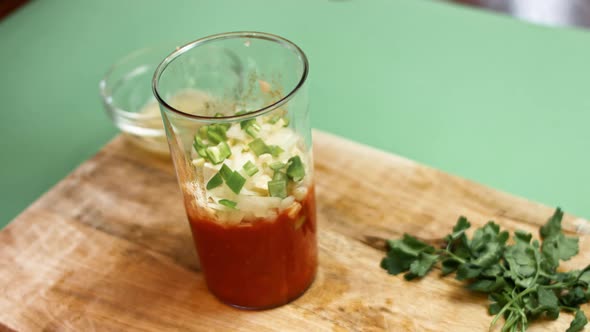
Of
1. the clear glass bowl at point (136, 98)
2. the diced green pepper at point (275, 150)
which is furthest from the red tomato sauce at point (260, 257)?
the clear glass bowl at point (136, 98)

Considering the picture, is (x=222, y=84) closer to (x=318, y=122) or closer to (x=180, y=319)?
(x=318, y=122)

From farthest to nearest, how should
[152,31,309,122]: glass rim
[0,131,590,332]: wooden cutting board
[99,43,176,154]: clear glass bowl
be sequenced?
[99,43,176,154]: clear glass bowl, [0,131,590,332]: wooden cutting board, [152,31,309,122]: glass rim

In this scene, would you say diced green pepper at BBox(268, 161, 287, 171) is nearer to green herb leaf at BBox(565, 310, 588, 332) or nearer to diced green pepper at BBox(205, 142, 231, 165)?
diced green pepper at BBox(205, 142, 231, 165)

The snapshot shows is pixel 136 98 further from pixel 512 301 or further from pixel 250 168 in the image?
pixel 512 301

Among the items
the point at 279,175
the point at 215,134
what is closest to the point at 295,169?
the point at 279,175

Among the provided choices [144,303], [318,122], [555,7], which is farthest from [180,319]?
[555,7]

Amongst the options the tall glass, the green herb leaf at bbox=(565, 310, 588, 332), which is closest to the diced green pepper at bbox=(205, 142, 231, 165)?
the tall glass

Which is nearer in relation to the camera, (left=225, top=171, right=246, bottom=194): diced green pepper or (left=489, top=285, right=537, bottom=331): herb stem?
(left=225, top=171, right=246, bottom=194): diced green pepper
